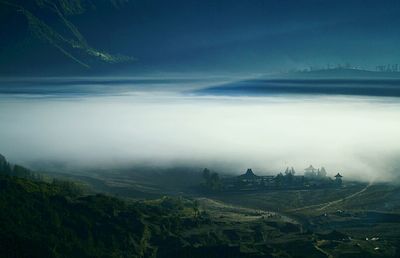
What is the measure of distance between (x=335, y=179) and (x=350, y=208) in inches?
546

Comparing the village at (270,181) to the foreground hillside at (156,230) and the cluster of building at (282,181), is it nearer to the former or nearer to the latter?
the cluster of building at (282,181)

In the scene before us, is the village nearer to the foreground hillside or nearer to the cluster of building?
the cluster of building

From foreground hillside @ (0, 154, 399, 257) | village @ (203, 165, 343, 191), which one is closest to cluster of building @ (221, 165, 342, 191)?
village @ (203, 165, 343, 191)

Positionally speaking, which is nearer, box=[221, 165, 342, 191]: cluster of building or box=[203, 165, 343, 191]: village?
box=[203, 165, 343, 191]: village

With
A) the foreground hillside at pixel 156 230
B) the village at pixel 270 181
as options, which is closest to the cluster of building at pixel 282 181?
the village at pixel 270 181

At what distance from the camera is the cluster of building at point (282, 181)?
3241 inches

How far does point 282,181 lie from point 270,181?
2.14 metres

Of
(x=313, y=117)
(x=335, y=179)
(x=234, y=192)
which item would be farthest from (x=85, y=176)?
(x=313, y=117)

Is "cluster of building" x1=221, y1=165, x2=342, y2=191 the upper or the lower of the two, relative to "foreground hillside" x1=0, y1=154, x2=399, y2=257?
upper

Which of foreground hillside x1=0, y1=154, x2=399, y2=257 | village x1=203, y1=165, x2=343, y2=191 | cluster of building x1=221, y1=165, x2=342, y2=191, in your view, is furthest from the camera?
cluster of building x1=221, y1=165, x2=342, y2=191

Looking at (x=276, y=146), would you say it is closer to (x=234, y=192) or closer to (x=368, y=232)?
(x=234, y=192)

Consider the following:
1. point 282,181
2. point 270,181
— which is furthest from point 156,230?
point 270,181

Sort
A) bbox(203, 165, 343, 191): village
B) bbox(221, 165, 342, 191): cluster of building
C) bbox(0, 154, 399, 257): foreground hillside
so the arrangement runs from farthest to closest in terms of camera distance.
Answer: bbox(221, 165, 342, 191): cluster of building < bbox(203, 165, 343, 191): village < bbox(0, 154, 399, 257): foreground hillside

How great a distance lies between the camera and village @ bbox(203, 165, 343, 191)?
81.9 meters
